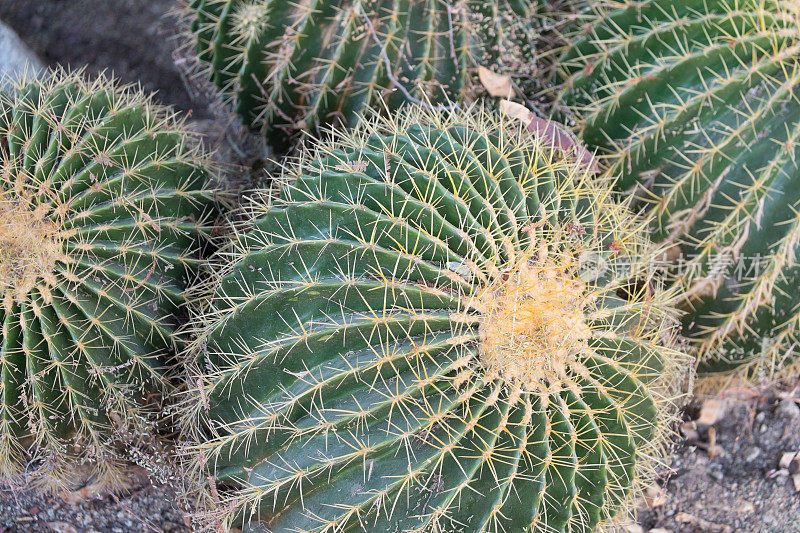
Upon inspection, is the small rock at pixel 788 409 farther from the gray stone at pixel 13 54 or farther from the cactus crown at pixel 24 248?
the gray stone at pixel 13 54

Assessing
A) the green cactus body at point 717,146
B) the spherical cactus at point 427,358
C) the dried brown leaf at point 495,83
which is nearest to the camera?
the spherical cactus at point 427,358

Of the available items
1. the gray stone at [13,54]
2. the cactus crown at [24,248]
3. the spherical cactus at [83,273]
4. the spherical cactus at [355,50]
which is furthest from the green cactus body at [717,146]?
the gray stone at [13,54]

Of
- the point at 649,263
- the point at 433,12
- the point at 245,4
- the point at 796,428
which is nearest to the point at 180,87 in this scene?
the point at 245,4

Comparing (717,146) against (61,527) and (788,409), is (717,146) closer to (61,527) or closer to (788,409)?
(788,409)

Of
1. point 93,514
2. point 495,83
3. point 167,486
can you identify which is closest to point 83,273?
point 167,486

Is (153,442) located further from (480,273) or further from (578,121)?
(578,121)
